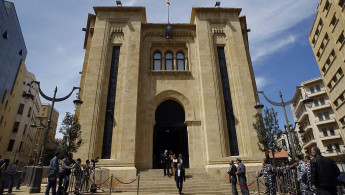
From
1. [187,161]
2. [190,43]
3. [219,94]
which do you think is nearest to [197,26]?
[190,43]

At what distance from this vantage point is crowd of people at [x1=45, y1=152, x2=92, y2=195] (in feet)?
26.4

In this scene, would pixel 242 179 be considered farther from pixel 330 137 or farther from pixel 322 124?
pixel 322 124

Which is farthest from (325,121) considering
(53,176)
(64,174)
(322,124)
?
(53,176)

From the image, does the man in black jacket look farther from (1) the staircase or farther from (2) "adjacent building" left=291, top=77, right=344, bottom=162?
(2) "adjacent building" left=291, top=77, right=344, bottom=162

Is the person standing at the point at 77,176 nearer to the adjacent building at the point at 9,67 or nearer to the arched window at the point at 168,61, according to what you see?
the arched window at the point at 168,61

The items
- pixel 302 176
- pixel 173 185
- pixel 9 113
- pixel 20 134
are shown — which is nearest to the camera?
pixel 302 176

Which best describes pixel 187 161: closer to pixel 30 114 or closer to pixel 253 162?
pixel 253 162

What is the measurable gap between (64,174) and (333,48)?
3219cm

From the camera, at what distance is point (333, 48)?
26406 mm

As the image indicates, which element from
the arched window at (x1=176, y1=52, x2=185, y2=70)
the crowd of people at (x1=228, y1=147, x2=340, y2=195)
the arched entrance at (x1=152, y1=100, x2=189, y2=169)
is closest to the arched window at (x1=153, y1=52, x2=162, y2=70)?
the arched window at (x1=176, y1=52, x2=185, y2=70)

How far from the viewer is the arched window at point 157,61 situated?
66.3 ft

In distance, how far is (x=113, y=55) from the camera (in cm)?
1897

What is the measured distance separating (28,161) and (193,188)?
52139 millimetres

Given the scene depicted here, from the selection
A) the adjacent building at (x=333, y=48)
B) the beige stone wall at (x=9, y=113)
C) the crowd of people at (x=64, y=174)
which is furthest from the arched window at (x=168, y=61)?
the beige stone wall at (x=9, y=113)
